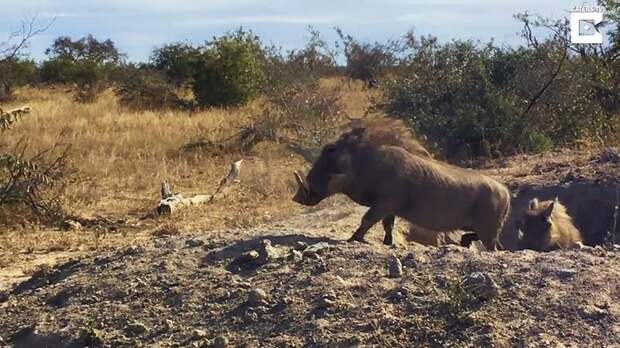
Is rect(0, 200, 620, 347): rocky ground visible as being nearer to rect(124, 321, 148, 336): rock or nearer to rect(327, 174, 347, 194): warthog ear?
rect(124, 321, 148, 336): rock

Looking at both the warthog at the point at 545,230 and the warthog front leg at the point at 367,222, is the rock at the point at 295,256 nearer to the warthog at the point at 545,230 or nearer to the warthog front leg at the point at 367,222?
the warthog front leg at the point at 367,222

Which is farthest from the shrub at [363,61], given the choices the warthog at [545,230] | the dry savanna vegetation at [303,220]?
the warthog at [545,230]

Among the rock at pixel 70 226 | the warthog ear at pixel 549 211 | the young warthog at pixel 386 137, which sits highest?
the young warthog at pixel 386 137

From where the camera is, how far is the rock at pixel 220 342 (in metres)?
5.21

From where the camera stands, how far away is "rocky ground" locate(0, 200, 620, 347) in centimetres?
505

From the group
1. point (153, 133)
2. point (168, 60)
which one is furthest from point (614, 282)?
point (168, 60)

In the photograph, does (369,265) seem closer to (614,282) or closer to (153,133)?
(614,282)

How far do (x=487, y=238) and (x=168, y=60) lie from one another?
2718 cm

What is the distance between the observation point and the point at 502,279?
5.44 metres

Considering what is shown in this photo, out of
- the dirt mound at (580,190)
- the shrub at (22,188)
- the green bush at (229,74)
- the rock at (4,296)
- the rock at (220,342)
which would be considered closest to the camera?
the rock at (220,342)

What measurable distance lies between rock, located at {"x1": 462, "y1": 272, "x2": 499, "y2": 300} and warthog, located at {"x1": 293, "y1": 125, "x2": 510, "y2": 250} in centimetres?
191

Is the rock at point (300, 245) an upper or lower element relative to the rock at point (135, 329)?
upper

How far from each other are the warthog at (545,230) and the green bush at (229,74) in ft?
55.8

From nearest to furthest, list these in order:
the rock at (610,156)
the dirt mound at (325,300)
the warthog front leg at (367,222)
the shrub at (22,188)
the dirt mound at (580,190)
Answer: the dirt mound at (325,300), the warthog front leg at (367,222), the dirt mound at (580,190), the shrub at (22,188), the rock at (610,156)
